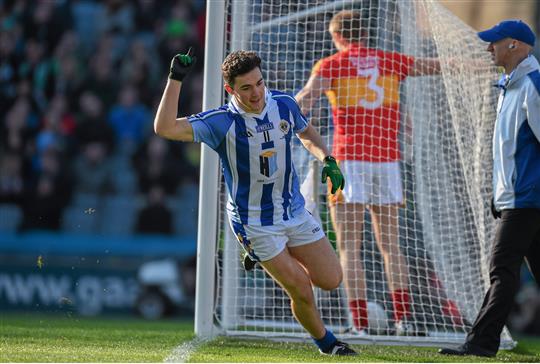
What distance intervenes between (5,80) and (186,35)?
8.43 feet

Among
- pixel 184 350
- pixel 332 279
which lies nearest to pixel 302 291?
pixel 332 279

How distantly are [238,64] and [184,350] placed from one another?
1.80 meters

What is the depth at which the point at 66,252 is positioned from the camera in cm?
1244

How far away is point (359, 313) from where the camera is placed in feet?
24.7

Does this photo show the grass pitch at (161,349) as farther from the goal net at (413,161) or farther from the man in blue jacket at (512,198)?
the goal net at (413,161)

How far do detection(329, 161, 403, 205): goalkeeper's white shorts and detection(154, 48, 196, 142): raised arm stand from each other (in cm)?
193

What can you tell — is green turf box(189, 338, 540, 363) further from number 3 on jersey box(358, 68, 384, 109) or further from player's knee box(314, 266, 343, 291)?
number 3 on jersey box(358, 68, 384, 109)

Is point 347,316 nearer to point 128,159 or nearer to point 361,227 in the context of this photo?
point 361,227

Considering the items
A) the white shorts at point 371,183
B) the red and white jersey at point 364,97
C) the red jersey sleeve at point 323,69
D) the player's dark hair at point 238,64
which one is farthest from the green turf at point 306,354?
the red jersey sleeve at point 323,69

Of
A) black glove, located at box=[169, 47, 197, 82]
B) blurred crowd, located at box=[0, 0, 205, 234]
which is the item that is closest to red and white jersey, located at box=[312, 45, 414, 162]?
black glove, located at box=[169, 47, 197, 82]

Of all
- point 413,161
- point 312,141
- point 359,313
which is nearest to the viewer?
point 312,141

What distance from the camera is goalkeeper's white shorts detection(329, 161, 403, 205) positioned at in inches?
299

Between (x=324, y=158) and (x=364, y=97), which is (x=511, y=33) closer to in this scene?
(x=364, y=97)

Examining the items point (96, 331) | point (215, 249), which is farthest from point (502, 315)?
point (96, 331)
